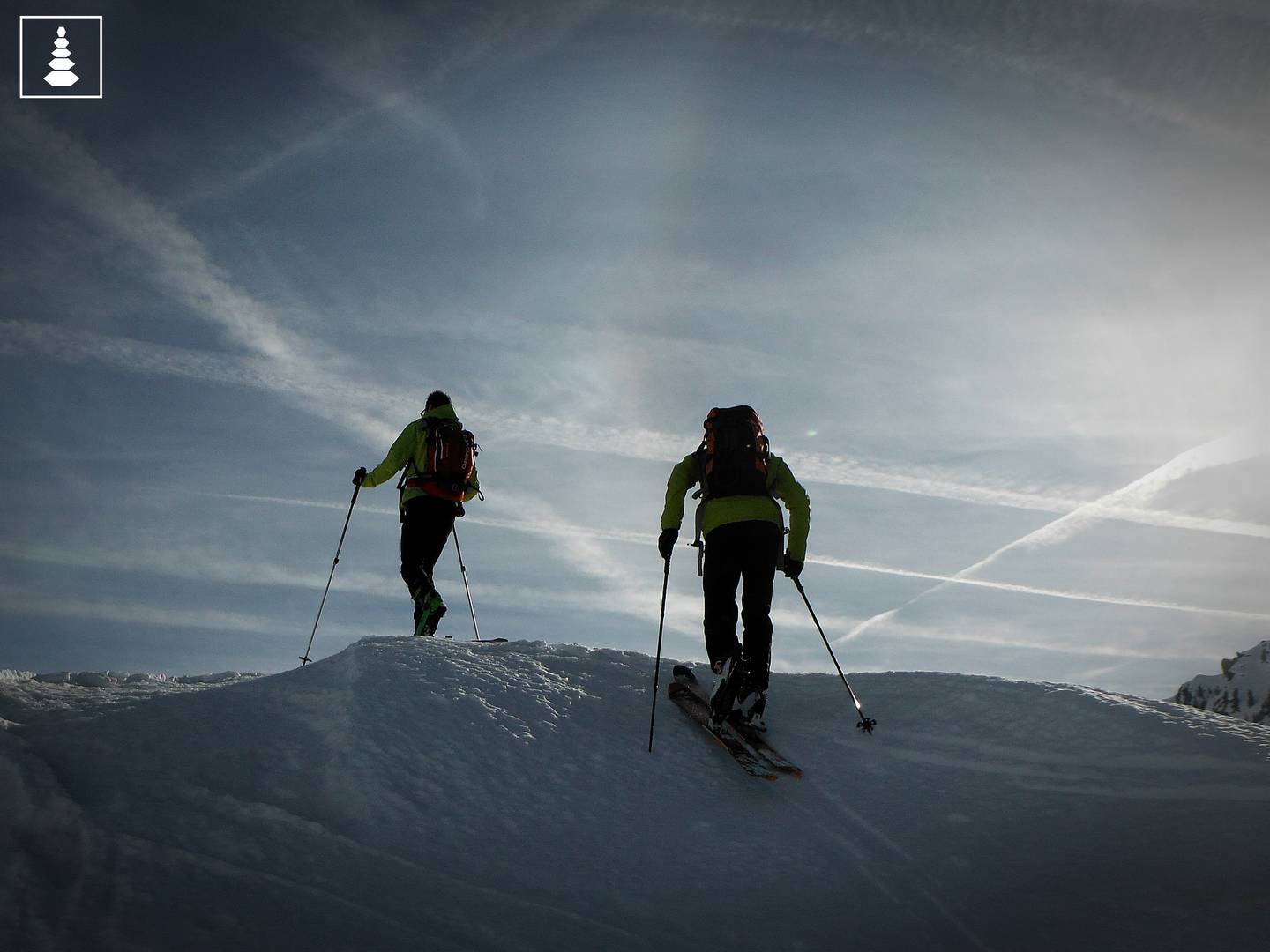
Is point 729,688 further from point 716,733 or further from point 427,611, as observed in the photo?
point 427,611

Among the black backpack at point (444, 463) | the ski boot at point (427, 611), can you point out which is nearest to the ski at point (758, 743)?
the ski boot at point (427, 611)

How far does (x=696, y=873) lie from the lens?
4840 millimetres

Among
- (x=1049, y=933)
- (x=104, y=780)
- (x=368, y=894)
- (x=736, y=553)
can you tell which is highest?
(x=736, y=553)

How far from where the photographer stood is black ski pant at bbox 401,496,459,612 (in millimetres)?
10375

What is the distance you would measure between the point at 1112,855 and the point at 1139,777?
3.87ft

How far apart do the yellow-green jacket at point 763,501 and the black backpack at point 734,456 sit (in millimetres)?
82

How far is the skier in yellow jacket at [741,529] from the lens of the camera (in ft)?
23.3

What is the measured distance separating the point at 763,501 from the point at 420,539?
16.8 ft

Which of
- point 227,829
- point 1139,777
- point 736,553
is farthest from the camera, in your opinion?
point 736,553

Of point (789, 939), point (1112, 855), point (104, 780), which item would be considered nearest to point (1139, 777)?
point (1112, 855)

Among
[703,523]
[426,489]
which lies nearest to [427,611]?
[426,489]

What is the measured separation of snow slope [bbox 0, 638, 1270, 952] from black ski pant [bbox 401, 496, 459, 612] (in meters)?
3.21

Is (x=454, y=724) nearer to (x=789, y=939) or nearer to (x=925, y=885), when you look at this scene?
(x=789, y=939)

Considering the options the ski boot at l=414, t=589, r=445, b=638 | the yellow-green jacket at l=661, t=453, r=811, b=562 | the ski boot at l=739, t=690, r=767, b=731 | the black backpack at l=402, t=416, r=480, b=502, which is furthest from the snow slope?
the black backpack at l=402, t=416, r=480, b=502
